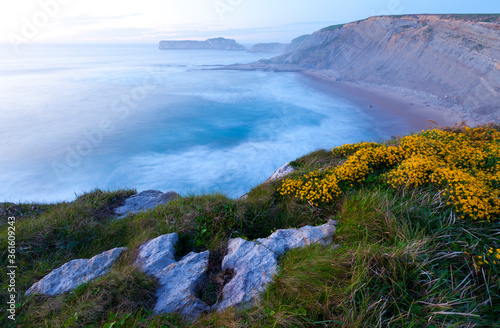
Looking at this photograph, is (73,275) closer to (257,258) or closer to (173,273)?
(173,273)

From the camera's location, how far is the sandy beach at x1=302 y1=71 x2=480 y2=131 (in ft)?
78.3

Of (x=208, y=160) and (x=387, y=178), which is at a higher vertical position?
(x=387, y=178)

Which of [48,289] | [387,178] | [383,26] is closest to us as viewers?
[48,289]

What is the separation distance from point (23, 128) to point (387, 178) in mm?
29361

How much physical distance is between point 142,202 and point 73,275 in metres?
3.47

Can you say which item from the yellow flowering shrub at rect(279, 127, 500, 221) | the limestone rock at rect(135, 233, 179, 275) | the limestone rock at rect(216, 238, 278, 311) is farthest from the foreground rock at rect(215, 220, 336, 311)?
the yellow flowering shrub at rect(279, 127, 500, 221)

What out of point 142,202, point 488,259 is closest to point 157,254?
point 142,202

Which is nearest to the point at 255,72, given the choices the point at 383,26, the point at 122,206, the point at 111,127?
the point at 383,26

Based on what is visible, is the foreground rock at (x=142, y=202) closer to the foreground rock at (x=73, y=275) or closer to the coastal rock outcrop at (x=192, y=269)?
the foreground rock at (x=73, y=275)

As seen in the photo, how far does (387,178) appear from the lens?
511cm

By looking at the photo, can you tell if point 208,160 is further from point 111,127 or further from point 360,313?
point 360,313

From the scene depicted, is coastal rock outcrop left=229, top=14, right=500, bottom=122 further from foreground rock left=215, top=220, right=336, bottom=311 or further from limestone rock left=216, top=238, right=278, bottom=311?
limestone rock left=216, top=238, right=278, bottom=311

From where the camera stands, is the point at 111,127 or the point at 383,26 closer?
the point at 111,127

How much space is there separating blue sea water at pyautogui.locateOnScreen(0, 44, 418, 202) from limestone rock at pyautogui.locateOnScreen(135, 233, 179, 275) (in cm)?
314
